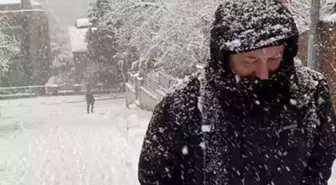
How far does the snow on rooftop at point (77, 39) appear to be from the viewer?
2731cm

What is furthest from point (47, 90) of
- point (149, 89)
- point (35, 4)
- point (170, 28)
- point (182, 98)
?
point (182, 98)

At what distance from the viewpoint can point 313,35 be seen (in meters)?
4.35

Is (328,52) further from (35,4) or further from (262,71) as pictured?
(35,4)

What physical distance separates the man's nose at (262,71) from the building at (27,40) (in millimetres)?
20239

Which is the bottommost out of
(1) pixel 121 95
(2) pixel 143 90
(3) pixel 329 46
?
(1) pixel 121 95

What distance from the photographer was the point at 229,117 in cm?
118

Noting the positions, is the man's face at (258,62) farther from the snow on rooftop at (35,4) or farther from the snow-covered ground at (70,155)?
the snow on rooftop at (35,4)

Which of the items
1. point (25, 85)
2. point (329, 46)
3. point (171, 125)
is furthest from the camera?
point (25, 85)

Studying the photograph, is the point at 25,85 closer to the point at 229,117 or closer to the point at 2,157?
the point at 2,157

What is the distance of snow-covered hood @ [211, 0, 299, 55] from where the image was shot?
111 cm

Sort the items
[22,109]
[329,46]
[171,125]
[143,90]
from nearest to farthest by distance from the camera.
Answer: [171,125] < [329,46] < [143,90] < [22,109]

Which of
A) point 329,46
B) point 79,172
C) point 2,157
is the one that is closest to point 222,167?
point 329,46

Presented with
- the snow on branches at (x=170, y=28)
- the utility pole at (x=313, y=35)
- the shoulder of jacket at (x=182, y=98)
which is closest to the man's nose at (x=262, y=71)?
the shoulder of jacket at (x=182, y=98)

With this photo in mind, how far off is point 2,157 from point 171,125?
22.6ft
